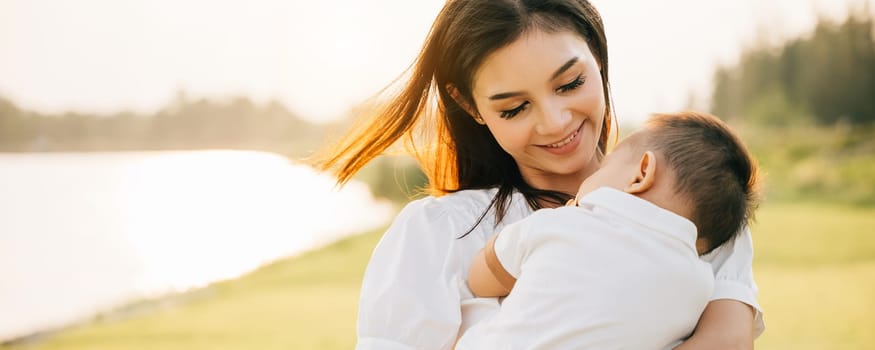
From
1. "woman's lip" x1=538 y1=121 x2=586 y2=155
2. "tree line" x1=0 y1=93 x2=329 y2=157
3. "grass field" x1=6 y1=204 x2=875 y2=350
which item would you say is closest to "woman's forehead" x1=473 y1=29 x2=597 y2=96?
"woman's lip" x1=538 y1=121 x2=586 y2=155

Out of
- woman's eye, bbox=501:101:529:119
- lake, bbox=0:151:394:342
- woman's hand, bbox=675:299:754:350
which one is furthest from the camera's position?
lake, bbox=0:151:394:342

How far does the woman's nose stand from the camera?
51.8 inches

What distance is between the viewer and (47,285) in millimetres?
7812

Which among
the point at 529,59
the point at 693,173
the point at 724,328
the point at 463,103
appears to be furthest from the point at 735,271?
the point at 463,103

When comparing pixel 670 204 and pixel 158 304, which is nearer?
pixel 670 204

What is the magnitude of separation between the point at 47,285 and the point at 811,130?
1167 cm

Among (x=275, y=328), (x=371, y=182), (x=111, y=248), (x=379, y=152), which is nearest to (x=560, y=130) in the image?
(x=379, y=152)

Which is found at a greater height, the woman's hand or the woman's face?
the woman's face

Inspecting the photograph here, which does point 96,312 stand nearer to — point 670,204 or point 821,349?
point 821,349

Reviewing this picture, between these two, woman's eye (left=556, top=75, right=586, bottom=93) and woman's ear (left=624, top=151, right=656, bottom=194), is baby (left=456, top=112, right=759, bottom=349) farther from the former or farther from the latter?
woman's eye (left=556, top=75, right=586, bottom=93)

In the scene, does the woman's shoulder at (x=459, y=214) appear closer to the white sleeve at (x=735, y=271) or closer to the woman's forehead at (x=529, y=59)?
the woman's forehead at (x=529, y=59)

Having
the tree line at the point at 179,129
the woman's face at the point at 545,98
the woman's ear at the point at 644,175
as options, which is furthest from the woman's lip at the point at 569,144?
the tree line at the point at 179,129

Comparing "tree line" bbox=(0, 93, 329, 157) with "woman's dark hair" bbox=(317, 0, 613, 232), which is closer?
"woman's dark hair" bbox=(317, 0, 613, 232)

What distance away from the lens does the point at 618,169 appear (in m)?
1.17
